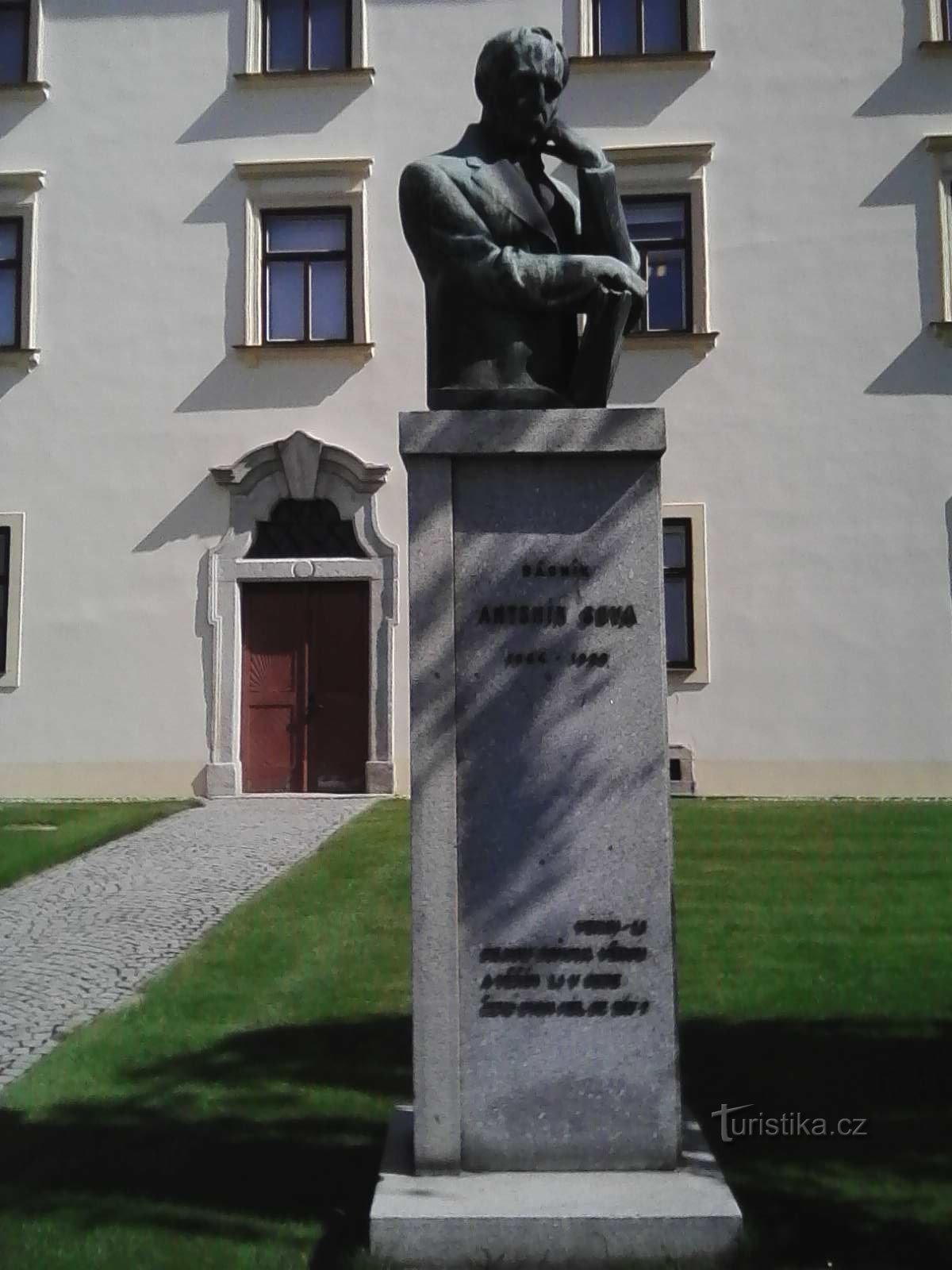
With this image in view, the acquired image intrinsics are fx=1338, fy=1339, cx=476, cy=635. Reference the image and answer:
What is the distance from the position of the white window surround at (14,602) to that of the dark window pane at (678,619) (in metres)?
7.15

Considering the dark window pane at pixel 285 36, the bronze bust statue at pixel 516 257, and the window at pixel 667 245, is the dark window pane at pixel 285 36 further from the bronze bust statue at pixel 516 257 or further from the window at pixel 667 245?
the bronze bust statue at pixel 516 257

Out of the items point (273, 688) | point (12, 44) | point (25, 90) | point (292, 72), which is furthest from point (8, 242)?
point (273, 688)

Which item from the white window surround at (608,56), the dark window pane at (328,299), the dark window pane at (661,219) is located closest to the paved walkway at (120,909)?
the dark window pane at (328,299)

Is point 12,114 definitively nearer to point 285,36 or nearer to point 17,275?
point 17,275

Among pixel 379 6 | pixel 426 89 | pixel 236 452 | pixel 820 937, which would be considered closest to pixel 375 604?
pixel 236 452

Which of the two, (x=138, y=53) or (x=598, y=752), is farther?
(x=138, y=53)

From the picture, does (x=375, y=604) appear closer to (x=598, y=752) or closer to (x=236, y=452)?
(x=236, y=452)

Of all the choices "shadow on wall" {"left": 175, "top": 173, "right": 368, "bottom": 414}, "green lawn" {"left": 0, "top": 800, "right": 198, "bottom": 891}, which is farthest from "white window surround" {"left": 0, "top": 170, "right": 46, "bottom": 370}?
"green lawn" {"left": 0, "top": 800, "right": 198, "bottom": 891}

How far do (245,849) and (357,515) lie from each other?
5.37 m

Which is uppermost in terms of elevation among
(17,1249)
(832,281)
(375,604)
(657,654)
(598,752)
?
(832,281)

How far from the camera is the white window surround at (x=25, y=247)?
49.5 feet

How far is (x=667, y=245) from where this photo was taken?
48.8ft

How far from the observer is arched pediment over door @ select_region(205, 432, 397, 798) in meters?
14.6

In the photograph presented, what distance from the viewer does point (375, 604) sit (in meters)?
14.7
